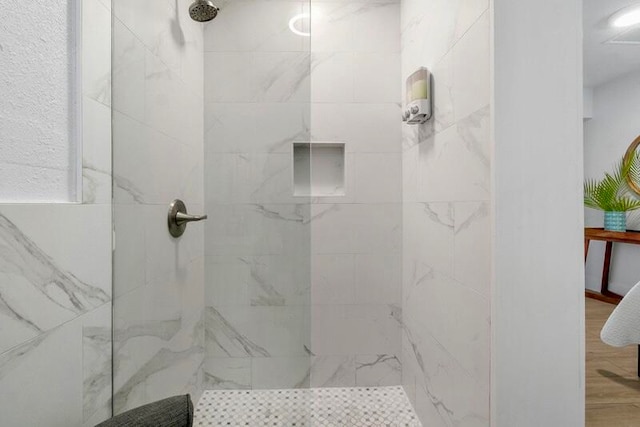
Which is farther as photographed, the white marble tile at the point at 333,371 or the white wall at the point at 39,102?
the white marble tile at the point at 333,371

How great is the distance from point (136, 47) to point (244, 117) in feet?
1.26

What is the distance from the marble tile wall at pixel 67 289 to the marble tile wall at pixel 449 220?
1.10 m

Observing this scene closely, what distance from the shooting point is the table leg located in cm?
368

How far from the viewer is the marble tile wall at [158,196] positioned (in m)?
0.99

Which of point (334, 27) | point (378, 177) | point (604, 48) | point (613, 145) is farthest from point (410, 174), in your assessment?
point (613, 145)

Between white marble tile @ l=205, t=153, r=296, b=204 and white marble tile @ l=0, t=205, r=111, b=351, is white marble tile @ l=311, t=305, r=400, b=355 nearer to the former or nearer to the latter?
white marble tile @ l=205, t=153, r=296, b=204

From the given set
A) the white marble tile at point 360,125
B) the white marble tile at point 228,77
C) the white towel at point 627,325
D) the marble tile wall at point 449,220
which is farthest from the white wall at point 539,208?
the white towel at point 627,325

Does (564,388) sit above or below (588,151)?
below

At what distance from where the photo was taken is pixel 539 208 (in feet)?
3.18

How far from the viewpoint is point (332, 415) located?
66.7 inches

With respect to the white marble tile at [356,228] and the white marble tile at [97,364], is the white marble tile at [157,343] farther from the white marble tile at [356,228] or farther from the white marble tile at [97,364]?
the white marble tile at [356,228]

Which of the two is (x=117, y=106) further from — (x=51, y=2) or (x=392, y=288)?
(x=392, y=288)

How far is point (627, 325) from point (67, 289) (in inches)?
102

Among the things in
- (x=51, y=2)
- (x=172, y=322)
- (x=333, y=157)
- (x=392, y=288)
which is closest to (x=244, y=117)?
(x=51, y=2)
